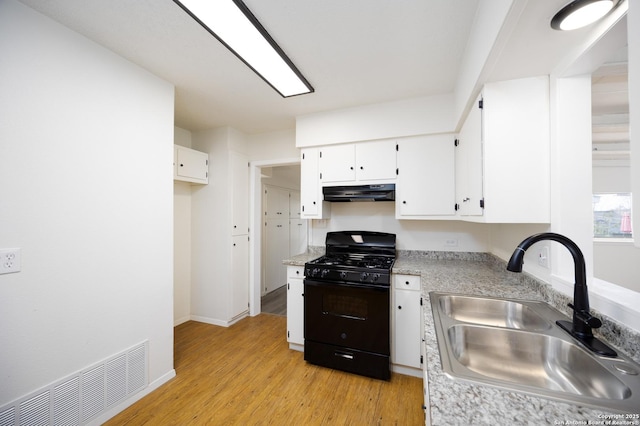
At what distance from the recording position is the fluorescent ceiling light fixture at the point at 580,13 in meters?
0.89

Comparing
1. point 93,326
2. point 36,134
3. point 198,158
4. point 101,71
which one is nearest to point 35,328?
point 93,326

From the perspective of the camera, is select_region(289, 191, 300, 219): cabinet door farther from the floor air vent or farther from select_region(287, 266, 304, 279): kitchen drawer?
the floor air vent

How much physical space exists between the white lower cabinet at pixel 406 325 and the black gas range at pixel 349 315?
13cm

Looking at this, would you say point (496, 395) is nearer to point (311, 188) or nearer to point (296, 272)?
point (296, 272)

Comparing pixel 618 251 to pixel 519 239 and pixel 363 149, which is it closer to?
pixel 519 239

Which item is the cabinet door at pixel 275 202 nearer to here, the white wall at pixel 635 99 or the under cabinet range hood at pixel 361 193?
the under cabinet range hood at pixel 361 193

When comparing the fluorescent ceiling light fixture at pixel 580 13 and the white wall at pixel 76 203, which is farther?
the white wall at pixel 76 203

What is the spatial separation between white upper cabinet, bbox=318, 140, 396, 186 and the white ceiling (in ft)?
1.57

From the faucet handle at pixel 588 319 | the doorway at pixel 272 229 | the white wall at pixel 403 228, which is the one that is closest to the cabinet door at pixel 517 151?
the faucet handle at pixel 588 319

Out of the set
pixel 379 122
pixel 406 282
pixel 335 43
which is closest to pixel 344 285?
pixel 406 282

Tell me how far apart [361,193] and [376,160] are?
1.24 ft

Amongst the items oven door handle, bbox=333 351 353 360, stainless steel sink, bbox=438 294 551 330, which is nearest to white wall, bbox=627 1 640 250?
stainless steel sink, bbox=438 294 551 330

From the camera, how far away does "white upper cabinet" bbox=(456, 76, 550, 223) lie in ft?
4.59

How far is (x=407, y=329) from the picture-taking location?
211 cm
